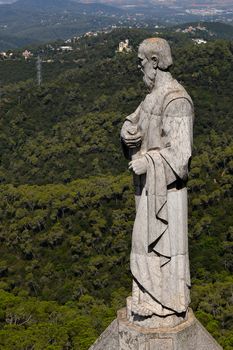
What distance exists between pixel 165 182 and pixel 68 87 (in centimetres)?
7698

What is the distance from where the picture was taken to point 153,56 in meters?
7.22

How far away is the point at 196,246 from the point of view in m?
39.1

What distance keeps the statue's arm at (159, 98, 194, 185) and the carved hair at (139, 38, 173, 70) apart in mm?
510

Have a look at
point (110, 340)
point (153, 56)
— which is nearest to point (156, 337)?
point (110, 340)

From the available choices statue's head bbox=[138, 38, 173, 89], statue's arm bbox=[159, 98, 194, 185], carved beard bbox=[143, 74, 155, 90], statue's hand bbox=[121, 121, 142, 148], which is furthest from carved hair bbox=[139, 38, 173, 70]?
statue's hand bbox=[121, 121, 142, 148]

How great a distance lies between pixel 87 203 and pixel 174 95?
39.5 m

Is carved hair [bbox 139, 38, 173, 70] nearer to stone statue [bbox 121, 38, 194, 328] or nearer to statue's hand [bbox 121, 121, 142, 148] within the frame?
stone statue [bbox 121, 38, 194, 328]

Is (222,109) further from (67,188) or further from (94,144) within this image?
(67,188)

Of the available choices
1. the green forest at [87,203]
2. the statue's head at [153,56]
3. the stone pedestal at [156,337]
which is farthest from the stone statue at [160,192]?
the green forest at [87,203]

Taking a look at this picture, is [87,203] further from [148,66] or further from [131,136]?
[148,66]

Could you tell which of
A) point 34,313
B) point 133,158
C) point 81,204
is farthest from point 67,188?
point 133,158

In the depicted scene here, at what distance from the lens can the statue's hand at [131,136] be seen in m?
7.39

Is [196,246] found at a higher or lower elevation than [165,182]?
lower

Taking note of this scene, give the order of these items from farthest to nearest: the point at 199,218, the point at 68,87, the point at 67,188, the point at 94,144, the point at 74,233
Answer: the point at 68,87, the point at 94,144, the point at 67,188, the point at 74,233, the point at 199,218
